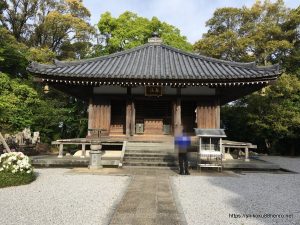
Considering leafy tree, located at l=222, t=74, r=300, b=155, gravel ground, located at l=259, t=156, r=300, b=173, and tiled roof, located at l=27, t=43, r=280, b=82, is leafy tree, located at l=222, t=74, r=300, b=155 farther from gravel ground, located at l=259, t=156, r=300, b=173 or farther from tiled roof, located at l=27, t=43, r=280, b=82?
tiled roof, located at l=27, t=43, r=280, b=82

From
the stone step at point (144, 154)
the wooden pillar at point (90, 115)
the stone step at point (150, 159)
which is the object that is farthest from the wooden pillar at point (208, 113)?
the wooden pillar at point (90, 115)

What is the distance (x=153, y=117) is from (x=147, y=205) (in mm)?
11672

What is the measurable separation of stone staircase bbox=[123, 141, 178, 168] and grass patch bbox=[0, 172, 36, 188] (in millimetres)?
4591

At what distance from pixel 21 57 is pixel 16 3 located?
30.5 feet

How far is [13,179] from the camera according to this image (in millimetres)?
8305

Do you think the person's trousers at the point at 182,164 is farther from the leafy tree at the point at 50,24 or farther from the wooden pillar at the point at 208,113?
the leafy tree at the point at 50,24

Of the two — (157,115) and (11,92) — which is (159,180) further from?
(11,92)

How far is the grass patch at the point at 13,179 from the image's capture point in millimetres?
8148

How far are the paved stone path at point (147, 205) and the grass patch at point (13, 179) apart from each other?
3.21 meters

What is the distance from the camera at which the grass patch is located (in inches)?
321

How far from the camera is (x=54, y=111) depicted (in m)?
23.0

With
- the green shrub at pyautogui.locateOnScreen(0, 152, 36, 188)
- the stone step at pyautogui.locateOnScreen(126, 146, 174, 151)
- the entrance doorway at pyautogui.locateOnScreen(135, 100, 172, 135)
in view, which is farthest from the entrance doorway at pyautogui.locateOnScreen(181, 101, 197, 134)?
the green shrub at pyautogui.locateOnScreen(0, 152, 36, 188)

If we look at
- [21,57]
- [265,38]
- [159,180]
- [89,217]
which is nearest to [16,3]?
[21,57]

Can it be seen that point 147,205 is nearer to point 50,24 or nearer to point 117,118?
point 117,118
